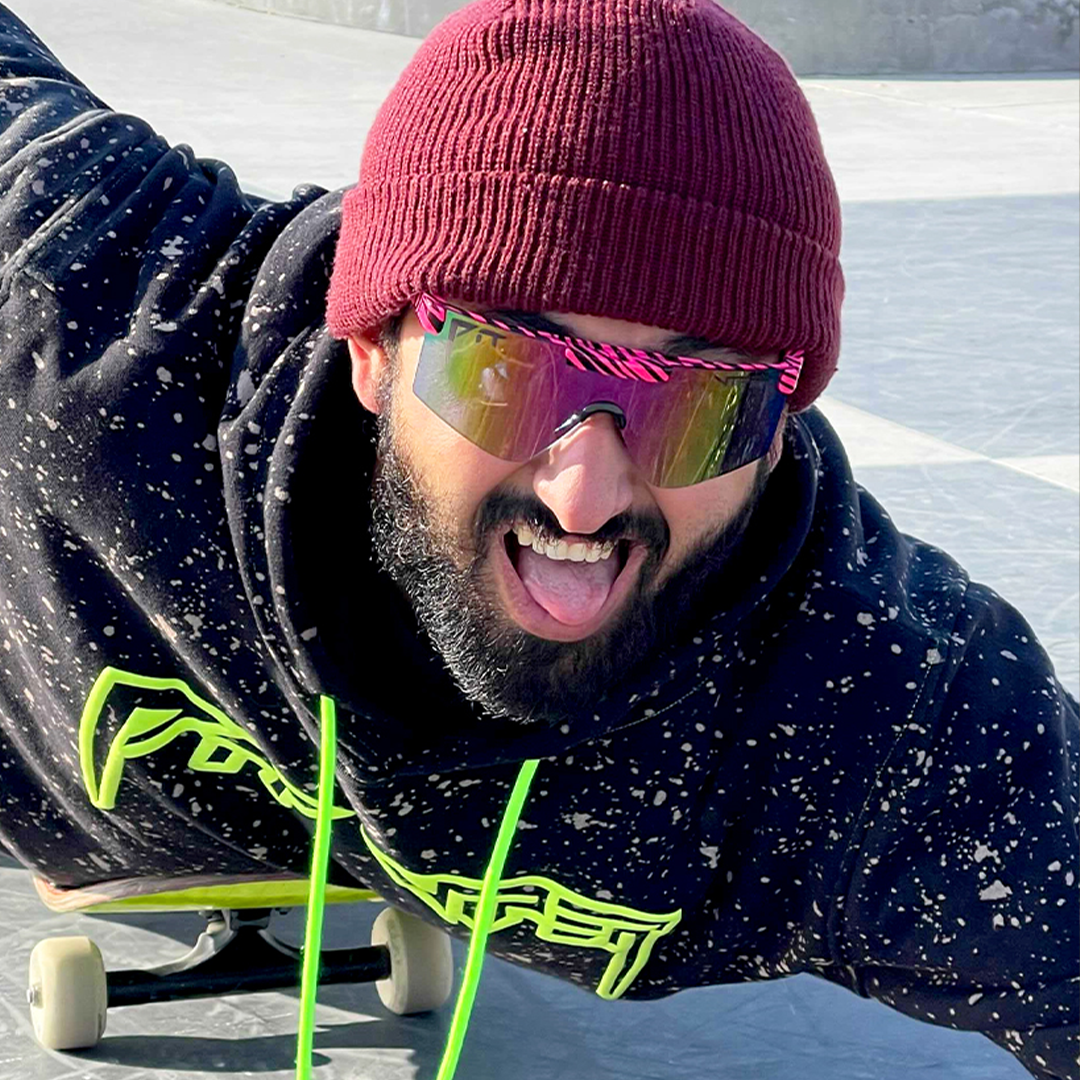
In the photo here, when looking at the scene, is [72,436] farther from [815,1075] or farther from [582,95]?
[815,1075]

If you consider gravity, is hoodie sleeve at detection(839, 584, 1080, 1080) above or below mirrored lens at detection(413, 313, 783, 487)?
below

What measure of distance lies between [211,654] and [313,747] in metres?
0.13

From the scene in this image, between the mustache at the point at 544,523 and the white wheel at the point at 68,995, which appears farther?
the white wheel at the point at 68,995

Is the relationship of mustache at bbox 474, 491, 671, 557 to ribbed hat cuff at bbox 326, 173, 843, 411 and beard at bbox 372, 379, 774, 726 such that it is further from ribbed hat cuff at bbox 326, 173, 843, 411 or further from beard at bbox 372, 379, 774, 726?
ribbed hat cuff at bbox 326, 173, 843, 411

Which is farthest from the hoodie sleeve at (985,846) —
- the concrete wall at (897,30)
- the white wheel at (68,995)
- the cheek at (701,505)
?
the concrete wall at (897,30)

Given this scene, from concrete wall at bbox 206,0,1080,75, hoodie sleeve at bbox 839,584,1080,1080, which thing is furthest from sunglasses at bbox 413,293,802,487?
concrete wall at bbox 206,0,1080,75

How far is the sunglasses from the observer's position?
60.4 inches

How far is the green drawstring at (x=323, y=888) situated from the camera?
1.68m

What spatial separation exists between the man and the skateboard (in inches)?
5.4

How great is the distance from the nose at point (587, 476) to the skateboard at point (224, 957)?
0.65 m

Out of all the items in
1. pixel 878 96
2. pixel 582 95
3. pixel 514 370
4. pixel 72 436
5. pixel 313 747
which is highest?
pixel 582 95

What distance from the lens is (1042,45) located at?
8555 millimetres

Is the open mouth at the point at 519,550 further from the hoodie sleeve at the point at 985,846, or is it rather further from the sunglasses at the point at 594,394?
the hoodie sleeve at the point at 985,846

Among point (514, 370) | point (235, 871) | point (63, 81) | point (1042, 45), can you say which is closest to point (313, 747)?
point (235, 871)
